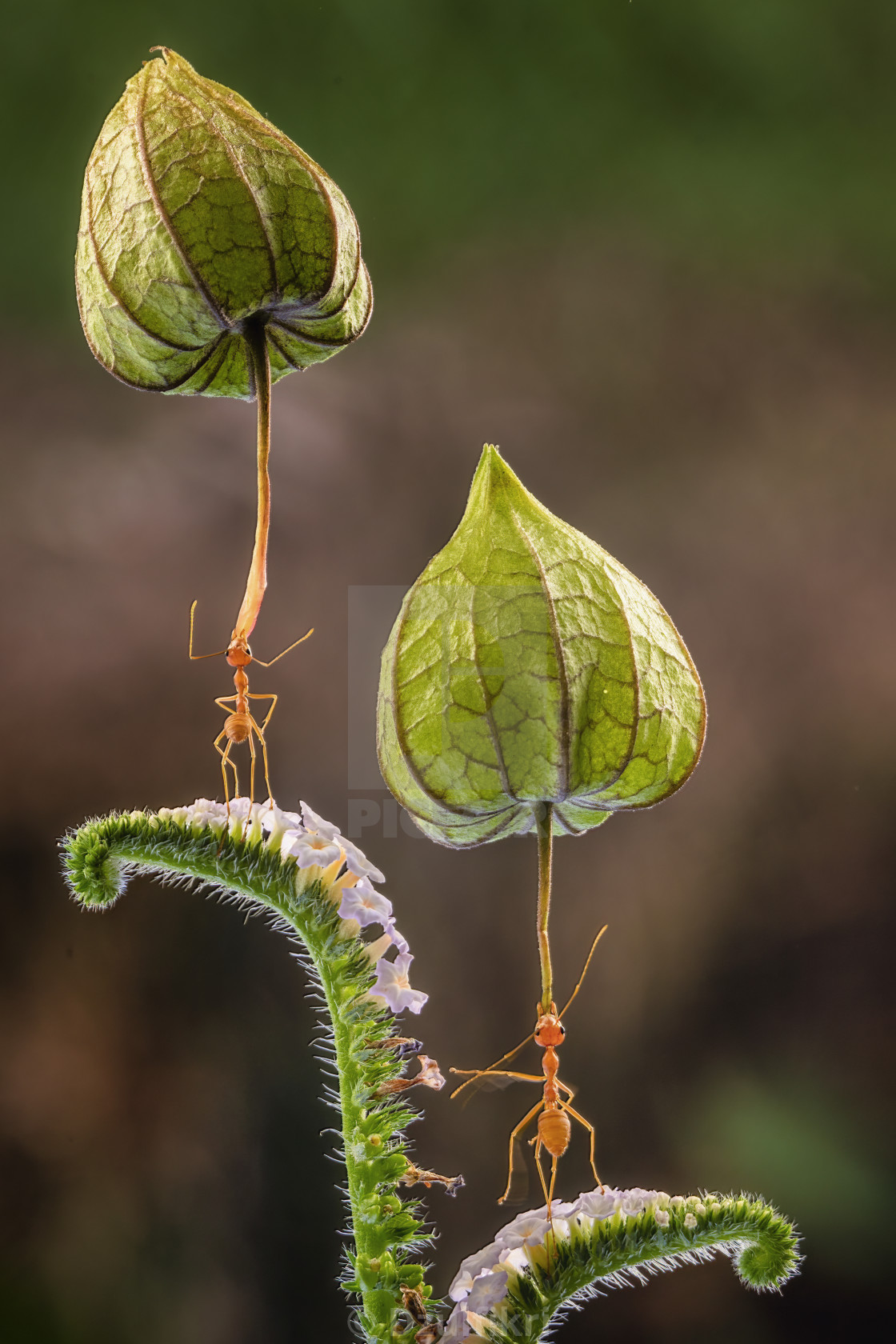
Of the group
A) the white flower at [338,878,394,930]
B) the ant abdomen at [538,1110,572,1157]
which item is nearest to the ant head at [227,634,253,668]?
the white flower at [338,878,394,930]

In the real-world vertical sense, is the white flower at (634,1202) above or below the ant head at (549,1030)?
below

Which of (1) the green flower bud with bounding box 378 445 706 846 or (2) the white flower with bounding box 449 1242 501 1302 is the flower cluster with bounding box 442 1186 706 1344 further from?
(1) the green flower bud with bounding box 378 445 706 846

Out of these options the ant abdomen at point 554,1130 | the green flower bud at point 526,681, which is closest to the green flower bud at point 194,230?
the green flower bud at point 526,681

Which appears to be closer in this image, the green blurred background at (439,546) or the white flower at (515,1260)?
the white flower at (515,1260)

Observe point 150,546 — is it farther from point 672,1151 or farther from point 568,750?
point 672,1151

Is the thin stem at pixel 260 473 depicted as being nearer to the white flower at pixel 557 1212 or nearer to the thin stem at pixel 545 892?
the thin stem at pixel 545 892

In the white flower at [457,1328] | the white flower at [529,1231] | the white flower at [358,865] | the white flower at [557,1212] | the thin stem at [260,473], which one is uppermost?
the thin stem at [260,473]

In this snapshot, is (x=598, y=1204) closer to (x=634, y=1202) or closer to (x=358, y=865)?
(x=634, y=1202)
